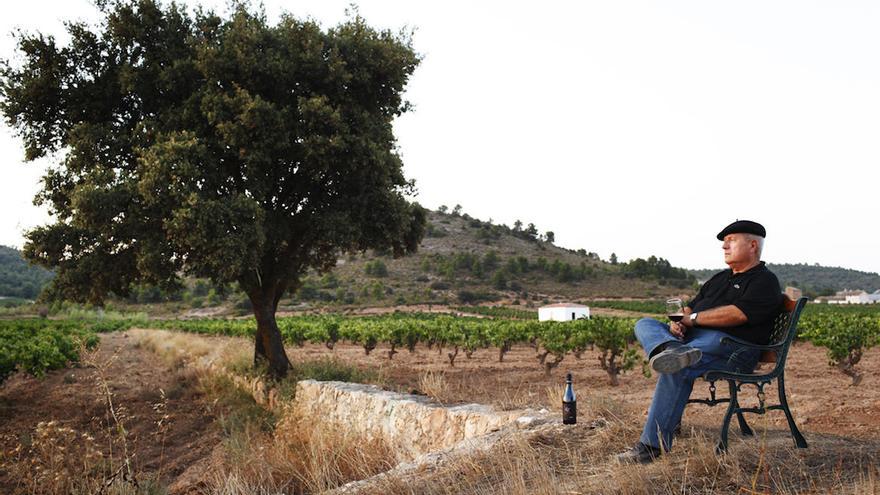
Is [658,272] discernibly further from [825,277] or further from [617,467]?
[617,467]

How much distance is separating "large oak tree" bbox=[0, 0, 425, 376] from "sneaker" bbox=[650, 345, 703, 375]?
9.42 m

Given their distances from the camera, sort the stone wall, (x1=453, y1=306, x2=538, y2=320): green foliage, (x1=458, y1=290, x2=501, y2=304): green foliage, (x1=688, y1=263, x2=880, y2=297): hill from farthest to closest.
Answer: (x1=688, y1=263, x2=880, y2=297): hill, (x1=458, y1=290, x2=501, y2=304): green foliage, (x1=453, y1=306, x2=538, y2=320): green foliage, the stone wall

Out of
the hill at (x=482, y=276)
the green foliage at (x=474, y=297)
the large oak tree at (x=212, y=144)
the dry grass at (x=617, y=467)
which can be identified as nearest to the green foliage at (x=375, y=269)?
the hill at (x=482, y=276)

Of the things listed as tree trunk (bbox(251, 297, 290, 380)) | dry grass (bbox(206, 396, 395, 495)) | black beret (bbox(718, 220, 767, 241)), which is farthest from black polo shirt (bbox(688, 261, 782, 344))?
tree trunk (bbox(251, 297, 290, 380))

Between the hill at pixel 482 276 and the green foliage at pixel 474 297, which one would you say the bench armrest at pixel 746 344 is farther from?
the green foliage at pixel 474 297

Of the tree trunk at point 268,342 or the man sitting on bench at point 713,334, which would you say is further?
the tree trunk at point 268,342

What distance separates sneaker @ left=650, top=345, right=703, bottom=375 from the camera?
14.4 ft

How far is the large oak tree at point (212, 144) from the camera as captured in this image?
12.7 metres

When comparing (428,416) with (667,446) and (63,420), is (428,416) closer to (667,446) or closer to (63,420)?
(667,446)

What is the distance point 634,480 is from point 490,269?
3257 inches

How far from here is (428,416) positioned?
8.18m

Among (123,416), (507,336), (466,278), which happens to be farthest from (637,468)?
(466,278)

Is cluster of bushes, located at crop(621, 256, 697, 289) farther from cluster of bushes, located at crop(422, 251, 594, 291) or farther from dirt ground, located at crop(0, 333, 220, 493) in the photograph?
dirt ground, located at crop(0, 333, 220, 493)

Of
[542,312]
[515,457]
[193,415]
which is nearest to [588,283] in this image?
[542,312]
